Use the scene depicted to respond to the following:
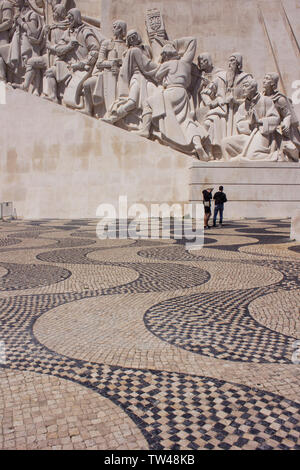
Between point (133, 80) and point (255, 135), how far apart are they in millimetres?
4522

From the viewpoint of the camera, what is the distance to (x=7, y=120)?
43.3 feet

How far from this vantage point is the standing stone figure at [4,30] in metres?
13.9

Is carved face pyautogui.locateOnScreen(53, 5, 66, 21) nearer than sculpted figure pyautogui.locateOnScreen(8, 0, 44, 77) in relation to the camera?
Yes

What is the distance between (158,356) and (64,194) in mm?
11360

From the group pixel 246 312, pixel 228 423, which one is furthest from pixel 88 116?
pixel 228 423

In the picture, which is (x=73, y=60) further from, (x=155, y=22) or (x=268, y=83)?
(x=268, y=83)

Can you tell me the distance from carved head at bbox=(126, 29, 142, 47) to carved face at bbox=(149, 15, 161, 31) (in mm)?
922

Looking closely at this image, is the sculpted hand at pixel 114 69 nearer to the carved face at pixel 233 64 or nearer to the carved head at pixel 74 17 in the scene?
the carved head at pixel 74 17

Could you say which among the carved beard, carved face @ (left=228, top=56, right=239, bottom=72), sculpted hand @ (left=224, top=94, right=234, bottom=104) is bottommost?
sculpted hand @ (left=224, top=94, right=234, bottom=104)

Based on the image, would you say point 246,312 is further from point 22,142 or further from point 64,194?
point 22,142

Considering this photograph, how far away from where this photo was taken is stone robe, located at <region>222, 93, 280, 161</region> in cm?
1139

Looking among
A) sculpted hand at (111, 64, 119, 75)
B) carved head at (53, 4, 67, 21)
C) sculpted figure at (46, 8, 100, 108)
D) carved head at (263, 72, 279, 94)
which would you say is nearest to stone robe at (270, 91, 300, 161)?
carved head at (263, 72, 279, 94)

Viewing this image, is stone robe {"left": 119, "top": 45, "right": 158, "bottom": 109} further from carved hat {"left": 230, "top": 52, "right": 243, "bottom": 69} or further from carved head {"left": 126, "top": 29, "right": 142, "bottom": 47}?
carved hat {"left": 230, "top": 52, "right": 243, "bottom": 69}

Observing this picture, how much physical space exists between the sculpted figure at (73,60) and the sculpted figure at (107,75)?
335 millimetres
